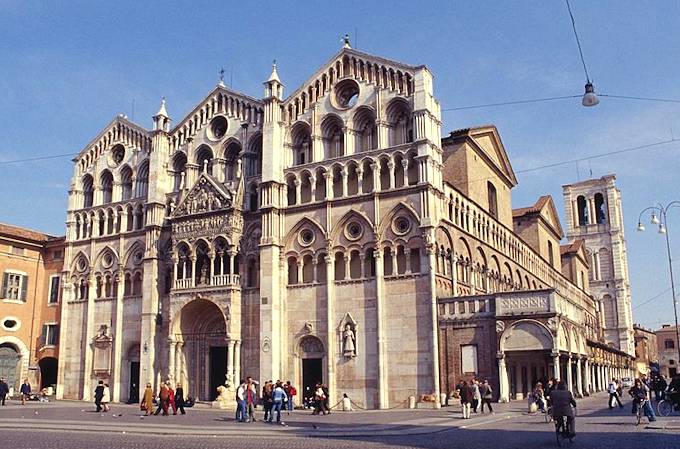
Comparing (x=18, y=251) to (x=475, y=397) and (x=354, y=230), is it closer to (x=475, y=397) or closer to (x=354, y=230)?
(x=354, y=230)

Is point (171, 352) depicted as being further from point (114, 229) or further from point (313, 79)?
point (313, 79)

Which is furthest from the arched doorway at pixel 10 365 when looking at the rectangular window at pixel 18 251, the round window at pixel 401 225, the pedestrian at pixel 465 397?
the pedestrian at pixel 465 397

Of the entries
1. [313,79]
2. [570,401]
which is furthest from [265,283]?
[570,401]

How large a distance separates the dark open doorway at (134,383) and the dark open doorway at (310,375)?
1219cm

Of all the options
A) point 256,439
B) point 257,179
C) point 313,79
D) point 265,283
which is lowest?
point 256,439

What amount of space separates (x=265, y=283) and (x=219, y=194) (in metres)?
6.94

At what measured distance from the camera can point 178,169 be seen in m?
47.2

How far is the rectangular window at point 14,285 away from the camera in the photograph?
49.9 metres

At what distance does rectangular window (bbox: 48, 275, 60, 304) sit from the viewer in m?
51.7

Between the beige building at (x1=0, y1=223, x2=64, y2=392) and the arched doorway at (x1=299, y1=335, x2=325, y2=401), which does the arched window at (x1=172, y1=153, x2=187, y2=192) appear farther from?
the arched doorway at (x1=299, y1=335, x2=325, y2=401)

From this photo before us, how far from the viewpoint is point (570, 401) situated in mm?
17578

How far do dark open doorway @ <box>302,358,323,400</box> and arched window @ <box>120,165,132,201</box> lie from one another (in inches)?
755

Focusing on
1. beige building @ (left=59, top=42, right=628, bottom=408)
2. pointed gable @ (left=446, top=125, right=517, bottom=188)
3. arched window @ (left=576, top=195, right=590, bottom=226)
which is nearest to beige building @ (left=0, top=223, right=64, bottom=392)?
beige building @ (left=59, top=42, right=628, bottom=408)

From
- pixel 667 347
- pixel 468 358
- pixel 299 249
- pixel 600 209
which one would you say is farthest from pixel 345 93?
pixel 667 347
